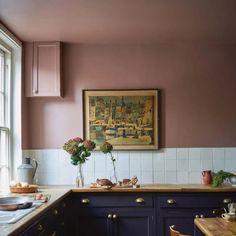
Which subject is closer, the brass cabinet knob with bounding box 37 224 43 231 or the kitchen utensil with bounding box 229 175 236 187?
the brass cabinet knob with bounding box 37 224 43 231

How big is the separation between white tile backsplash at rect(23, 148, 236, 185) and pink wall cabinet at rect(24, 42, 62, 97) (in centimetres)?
69

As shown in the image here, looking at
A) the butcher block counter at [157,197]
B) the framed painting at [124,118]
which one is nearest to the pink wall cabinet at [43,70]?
the framed painting at [124,118]

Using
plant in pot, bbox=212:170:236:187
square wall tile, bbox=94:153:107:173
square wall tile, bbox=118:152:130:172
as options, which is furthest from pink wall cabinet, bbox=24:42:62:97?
plant in pot, bbox=212:170:236:187

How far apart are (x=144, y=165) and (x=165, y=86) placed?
94cm

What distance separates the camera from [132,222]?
430 cm

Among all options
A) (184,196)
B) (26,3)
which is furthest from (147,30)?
(184,196)

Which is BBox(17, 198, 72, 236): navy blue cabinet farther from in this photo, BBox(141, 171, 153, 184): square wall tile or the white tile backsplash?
BBox(141, 171, 153, 184): square wall tile

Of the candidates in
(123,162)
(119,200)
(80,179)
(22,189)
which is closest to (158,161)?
(123,162)

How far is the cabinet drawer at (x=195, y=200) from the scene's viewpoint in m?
4.27

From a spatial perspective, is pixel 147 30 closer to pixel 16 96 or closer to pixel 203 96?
pixel 203 96

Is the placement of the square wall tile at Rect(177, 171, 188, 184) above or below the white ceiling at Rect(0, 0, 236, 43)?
below

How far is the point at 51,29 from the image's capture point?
4.36 metres

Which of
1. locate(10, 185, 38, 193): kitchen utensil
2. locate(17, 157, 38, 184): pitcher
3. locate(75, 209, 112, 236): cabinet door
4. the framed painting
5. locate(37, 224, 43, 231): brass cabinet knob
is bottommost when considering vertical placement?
locate(75, 209, 112, 236): cabinet door

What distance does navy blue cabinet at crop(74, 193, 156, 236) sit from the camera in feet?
14.1
